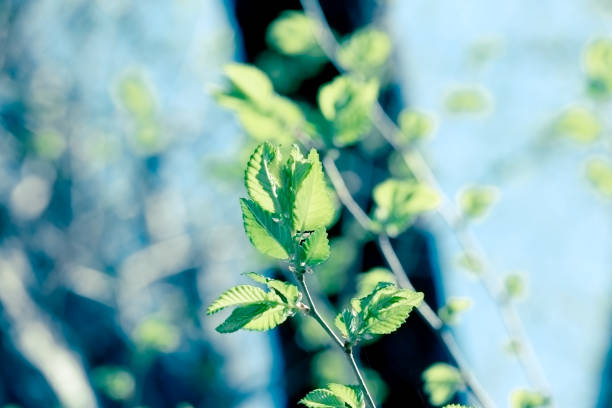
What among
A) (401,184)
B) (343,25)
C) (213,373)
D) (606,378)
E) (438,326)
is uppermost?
(343,25)

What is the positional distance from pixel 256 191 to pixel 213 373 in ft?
8.01

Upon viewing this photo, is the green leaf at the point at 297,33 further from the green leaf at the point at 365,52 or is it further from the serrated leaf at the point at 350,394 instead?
the serrated leaf at the point at 350,394

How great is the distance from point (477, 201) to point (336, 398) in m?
0.74

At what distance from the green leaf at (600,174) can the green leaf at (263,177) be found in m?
1.18

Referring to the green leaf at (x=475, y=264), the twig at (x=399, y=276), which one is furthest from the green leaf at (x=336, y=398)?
the green leaf at (x=475, y=264)

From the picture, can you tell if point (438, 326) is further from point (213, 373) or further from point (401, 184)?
point (213, 373)

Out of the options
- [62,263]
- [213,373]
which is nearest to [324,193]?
[213,373]

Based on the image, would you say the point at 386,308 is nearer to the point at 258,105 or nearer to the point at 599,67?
the point at 258,105

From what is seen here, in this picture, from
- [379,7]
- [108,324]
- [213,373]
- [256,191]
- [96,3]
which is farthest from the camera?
[108,324]

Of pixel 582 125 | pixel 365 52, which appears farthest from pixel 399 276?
pixel 582 125

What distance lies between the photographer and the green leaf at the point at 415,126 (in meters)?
1.18

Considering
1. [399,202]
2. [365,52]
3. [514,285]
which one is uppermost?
[365,52]

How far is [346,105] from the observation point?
0.87 metres

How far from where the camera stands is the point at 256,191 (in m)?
0.47
